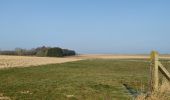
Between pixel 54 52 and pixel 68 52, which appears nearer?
pixel 54 52

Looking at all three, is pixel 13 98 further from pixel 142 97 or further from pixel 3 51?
pixel 3 51

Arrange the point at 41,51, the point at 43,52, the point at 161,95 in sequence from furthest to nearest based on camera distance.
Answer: the point at 41,51
the point at 43,52
the point at 161,95

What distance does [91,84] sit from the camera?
24.5 m

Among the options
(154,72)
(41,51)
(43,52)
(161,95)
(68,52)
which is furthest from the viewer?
(68,52)

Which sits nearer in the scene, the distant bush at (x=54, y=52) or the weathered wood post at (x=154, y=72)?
the weathered wood post at (x=154, y=72)

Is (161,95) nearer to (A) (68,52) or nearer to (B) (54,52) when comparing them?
(B) (54,52)

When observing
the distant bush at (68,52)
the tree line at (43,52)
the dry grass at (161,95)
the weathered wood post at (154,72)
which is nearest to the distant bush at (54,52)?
the tree line at (43,52)

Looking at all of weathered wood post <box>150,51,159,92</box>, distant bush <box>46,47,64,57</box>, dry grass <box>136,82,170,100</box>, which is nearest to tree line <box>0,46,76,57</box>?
distant bush <box>46,47,64,57</box>

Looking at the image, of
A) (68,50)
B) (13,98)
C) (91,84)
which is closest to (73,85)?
(91,84)

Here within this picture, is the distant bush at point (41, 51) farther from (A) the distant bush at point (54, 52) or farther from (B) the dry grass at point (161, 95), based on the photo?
(B) the dry grass at point (161, 95)

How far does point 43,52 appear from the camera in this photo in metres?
92.2

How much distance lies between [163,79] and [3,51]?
8403 cm

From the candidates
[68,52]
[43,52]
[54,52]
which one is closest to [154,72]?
[54,52]

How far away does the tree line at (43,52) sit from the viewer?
91312 mm
